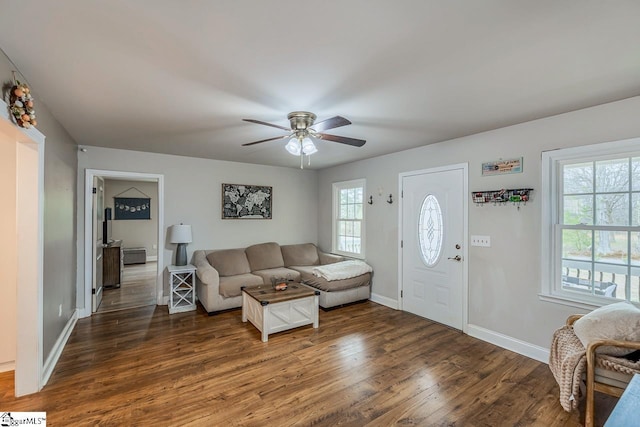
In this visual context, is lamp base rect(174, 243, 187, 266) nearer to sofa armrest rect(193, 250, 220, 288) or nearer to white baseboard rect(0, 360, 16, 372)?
sofa armrest rect(193, 250, 220, 288)

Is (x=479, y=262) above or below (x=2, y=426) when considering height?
above

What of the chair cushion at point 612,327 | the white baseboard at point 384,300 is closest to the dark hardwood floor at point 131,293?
the white baseboard at point 384,300

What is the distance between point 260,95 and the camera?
7.50 ft

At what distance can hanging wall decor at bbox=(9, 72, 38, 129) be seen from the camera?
5.92 ft

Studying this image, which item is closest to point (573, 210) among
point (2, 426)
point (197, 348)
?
point (197, 348)

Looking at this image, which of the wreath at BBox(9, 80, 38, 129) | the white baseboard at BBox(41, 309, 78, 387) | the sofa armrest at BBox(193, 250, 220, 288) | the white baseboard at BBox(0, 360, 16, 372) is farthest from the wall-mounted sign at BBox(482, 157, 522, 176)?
the white baseboard at BBox(0, 360, 16, 372)

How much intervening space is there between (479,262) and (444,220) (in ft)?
2.15

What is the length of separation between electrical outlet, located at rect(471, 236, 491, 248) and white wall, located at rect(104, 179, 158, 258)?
26.5 feet

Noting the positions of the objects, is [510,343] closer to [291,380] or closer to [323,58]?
[291,380]

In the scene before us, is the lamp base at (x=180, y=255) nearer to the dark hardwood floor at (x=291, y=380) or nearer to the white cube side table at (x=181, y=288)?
the white cube side table at (x=181, y=288)

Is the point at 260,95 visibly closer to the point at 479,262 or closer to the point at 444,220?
the point at 444,220

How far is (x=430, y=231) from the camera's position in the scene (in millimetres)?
3936

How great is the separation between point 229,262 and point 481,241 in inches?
140

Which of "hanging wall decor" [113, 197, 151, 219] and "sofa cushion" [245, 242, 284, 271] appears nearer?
"sofa cushion" [245, 242, 284, 271]
